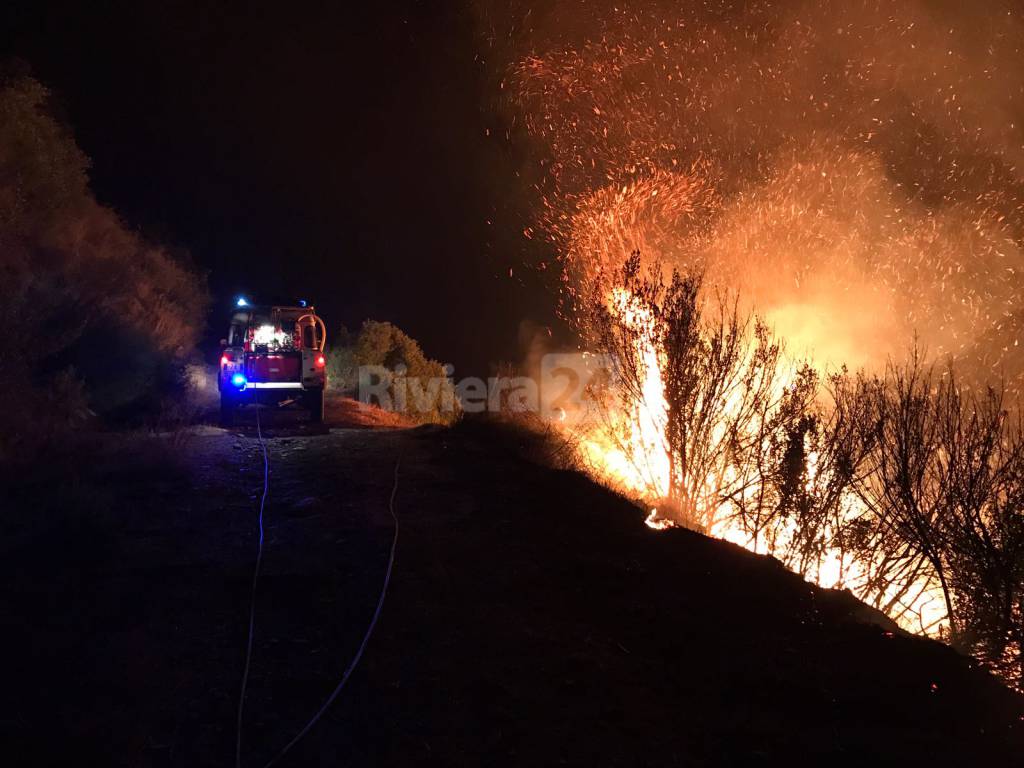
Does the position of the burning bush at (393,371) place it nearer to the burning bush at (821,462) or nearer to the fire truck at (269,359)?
the fire truck at (269,359)

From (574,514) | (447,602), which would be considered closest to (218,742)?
(447,602)

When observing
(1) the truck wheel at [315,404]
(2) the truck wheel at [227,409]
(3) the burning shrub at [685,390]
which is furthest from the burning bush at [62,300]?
(3) the burning shrub at [685,390]

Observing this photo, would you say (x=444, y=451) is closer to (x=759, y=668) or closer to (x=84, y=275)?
(x=759, y=668)

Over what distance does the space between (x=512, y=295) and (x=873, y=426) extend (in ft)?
233

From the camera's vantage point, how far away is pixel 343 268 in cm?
6638

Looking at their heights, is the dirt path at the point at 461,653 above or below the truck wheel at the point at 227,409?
below

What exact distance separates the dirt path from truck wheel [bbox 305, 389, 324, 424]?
26.2 ft

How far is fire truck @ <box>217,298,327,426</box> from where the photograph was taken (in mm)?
15500

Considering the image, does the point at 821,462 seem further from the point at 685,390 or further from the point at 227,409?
the point at 227,409

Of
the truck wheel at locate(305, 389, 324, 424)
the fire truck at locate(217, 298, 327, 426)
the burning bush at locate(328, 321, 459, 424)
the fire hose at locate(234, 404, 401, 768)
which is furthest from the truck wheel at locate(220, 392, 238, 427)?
the burning bush at locate(328, 321, 459, 424)

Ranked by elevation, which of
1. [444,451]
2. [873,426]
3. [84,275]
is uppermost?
[84,275]

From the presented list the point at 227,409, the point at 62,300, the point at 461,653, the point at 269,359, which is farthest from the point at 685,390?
the point at 62,300

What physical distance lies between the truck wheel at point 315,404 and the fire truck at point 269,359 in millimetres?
22

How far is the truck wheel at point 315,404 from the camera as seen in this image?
52.7ft
